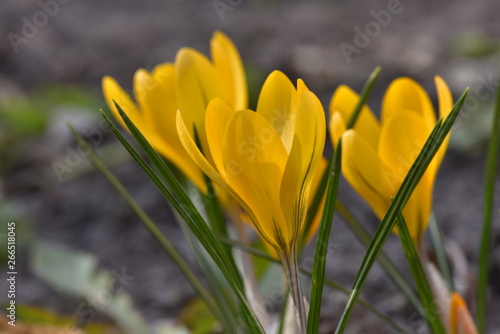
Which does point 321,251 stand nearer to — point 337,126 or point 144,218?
point 337,126

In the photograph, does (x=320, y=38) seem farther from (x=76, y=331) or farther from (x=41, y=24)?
(x=76, y=331)

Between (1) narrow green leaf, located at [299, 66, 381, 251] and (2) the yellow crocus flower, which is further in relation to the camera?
(1) narrow green leaf, located at [299, 66, 381, 251]

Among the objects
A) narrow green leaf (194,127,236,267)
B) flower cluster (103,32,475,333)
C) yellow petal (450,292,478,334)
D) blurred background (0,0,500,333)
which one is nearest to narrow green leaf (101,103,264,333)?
flower cluster (103,32,475,333)

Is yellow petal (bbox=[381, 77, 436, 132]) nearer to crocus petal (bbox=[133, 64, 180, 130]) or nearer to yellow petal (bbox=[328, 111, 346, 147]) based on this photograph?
yellow petal (bbox=[328, 111, 346, 147])

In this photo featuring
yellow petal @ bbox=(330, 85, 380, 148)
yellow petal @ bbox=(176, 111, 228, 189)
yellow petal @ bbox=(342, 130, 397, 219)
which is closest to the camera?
yellow petal @ bbox=(176, 111, 228, 189)

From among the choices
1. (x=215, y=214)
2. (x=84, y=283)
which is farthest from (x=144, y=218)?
(x=84, y=283)

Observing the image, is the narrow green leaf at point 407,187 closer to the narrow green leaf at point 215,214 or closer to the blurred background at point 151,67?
the narrow green leaf at point 215,214

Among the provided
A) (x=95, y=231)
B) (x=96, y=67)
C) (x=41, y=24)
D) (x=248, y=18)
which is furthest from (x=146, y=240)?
(x=41, y=24)
